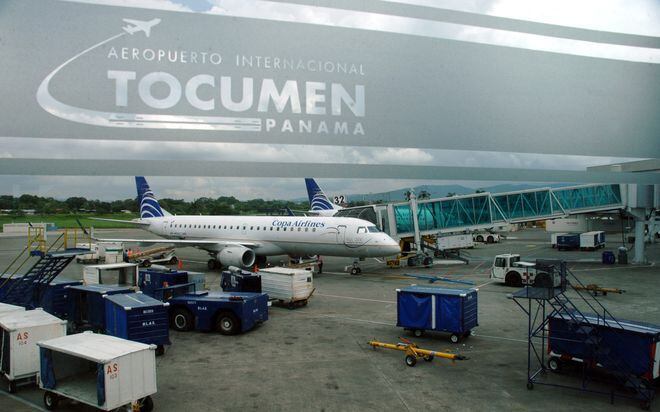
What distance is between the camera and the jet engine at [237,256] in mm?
30441

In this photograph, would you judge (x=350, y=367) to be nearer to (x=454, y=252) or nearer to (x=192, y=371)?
(x=192, y=371)

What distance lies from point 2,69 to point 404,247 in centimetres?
3488

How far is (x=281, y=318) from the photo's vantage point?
1956 centimetres

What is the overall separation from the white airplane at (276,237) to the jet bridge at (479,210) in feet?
23.2

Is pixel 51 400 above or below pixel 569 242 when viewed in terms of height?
below

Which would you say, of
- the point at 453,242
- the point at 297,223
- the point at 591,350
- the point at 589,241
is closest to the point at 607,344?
the point at 591,350

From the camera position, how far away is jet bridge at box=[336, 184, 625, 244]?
37.9 metres

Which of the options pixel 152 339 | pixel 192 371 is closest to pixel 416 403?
pixel 192 371

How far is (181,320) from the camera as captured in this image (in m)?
17.9

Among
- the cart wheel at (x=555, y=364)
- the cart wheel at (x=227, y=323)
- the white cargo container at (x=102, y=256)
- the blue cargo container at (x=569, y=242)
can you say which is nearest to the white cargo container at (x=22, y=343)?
the cart wheel at (x=227, y=323)

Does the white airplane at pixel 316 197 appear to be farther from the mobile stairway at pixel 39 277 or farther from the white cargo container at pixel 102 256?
the mobile stairway at pixel 39 277

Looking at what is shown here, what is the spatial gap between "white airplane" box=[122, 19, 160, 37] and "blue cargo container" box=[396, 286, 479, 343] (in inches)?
458

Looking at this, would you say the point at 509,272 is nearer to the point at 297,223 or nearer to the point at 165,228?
the point at 297,223

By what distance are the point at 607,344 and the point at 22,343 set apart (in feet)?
50.8
